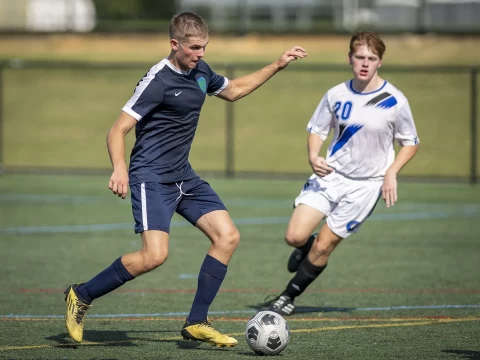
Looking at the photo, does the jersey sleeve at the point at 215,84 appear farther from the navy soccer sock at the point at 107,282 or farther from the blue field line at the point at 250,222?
the blue field line at the point at 250,222

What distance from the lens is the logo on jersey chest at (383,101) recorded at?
26.3 feet

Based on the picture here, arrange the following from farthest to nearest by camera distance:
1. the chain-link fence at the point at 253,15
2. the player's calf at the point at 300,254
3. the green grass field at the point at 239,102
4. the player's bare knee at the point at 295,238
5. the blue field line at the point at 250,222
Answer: the chain-link fence at the point at 253,15 → the green grass field at the point at 239,102 → the blue field line at the point at 250,222 → the player's calf at the point at 300,254 → the player's bare knee at the point at 295,238

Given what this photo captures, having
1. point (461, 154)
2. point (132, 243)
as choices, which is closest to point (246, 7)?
point (461, 154)

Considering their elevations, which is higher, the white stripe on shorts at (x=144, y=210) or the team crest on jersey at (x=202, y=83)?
the team crest on jersey at (x=202, y=83)

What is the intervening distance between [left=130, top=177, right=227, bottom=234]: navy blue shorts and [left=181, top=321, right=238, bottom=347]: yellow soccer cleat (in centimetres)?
69

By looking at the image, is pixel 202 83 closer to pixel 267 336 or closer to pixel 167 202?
pixel 167 202

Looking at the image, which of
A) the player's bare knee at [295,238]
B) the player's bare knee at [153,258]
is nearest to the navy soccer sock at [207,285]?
the player's bare knee at [153,258]

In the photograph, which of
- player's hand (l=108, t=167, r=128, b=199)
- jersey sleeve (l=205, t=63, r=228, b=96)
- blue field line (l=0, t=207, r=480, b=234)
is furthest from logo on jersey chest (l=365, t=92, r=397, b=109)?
blue field line (l=0, t=207, r=480, b=234)

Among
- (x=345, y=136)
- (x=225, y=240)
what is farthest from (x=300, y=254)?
(x=225, y=240)

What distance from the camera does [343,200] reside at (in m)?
8.22

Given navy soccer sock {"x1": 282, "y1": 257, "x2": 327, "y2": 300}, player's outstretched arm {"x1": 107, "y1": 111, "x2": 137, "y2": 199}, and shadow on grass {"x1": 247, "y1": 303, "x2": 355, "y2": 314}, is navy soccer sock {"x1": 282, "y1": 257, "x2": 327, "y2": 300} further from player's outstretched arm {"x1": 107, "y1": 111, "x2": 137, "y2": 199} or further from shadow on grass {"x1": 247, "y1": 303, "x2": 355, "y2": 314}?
player's outstretched arm {"x1": 107, "y1": 111, "x2": 137, "y2": 199}

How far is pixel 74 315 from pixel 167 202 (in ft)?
3.28

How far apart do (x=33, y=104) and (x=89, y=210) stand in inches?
602

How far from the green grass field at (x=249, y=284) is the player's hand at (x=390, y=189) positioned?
96cm
